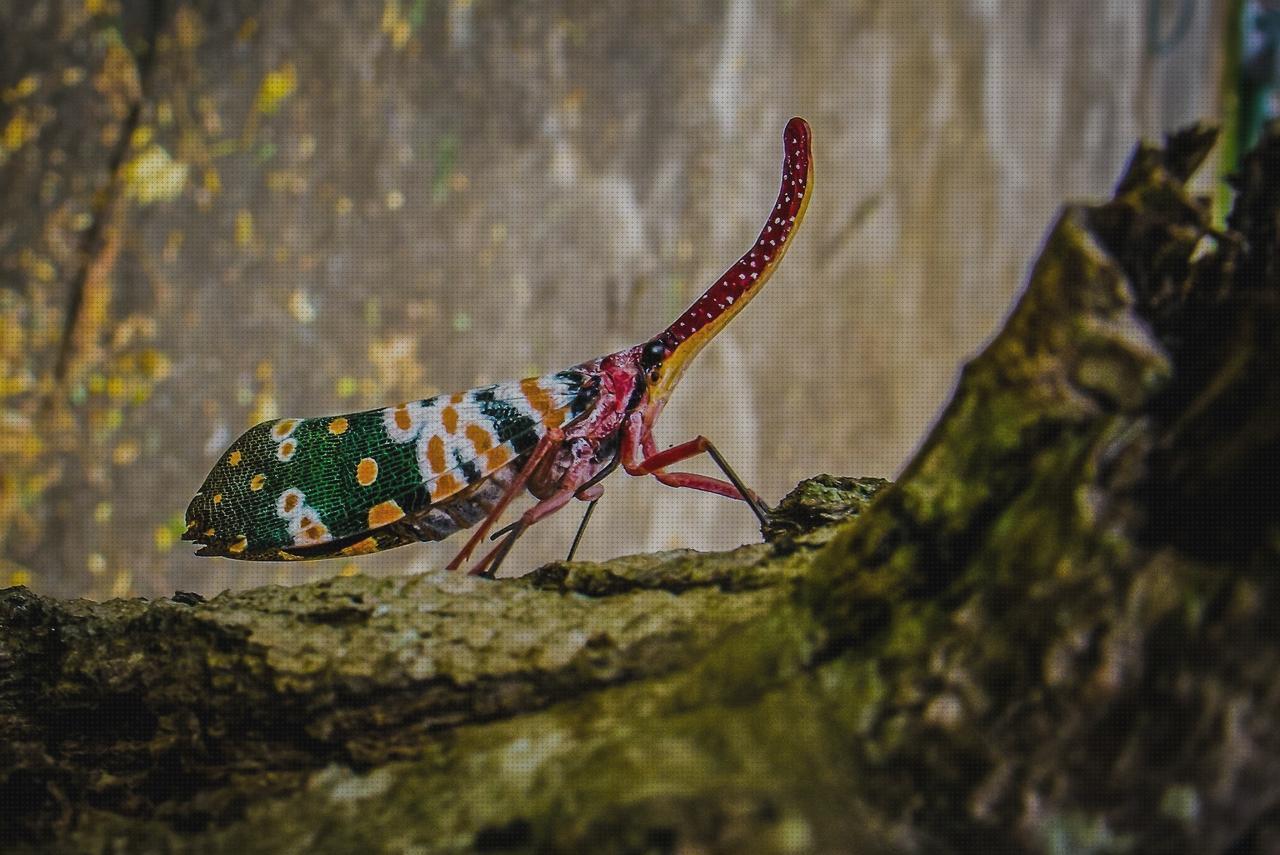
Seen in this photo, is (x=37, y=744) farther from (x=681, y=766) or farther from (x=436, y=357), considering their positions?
(x=436, y=357)

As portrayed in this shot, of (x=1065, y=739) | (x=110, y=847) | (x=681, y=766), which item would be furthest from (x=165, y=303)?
(x=1065, y=739)

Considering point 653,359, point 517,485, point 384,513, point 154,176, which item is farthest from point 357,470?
point 154,176

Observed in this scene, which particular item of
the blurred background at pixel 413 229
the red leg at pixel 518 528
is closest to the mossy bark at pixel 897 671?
the red leg at pixel 518 528

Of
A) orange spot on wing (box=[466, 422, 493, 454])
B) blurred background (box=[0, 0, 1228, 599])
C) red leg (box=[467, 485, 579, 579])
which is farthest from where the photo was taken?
blurred background (box=[0, 0, 1228, 599])

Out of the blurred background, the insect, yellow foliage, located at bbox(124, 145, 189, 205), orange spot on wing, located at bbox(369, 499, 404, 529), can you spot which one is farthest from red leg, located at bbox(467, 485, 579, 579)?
yellow foliage, located at bbox(124, 145, 189, 205)

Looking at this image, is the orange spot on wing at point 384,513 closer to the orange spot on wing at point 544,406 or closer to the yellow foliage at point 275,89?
the orange spot on wing at point 544,406

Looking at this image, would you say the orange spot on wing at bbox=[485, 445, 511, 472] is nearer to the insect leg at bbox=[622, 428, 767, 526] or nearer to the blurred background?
the insect leg at bbox=[622, 428, 767, 526]

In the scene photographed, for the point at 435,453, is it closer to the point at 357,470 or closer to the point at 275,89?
the point at 357,470
